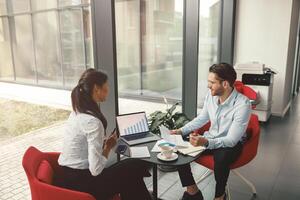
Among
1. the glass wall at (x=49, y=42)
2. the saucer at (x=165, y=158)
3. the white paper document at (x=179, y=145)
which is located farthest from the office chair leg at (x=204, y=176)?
the glass wall at (x=49, y=42)

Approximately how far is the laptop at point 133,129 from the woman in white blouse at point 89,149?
332 mm

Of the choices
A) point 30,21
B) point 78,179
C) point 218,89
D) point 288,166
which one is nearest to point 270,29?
point 288,166

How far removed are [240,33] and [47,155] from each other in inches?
186

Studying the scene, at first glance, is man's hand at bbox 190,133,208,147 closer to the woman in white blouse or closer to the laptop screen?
the laptop screen

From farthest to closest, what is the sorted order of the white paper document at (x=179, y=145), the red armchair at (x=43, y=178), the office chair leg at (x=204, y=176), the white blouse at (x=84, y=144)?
the office chair leg at (x=204, y=176) < the white paper document at (x=179, y=145) < the white blouse at (x=84, y=144) < the red armchair at (x=43, y=178)

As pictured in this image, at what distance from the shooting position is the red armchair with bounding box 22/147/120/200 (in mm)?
1593

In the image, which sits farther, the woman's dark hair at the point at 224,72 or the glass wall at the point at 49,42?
the glass wall at the point at 49,42

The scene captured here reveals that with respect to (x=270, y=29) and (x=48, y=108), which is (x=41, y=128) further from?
(x=270, y=29)

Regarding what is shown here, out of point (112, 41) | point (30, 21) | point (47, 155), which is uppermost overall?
point (30, 21)

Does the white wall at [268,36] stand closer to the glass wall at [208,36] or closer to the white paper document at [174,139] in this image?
the glass wall at [208,36]

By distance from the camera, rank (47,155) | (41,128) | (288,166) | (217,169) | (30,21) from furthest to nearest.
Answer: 1. (30,21)
2. (41,128)
3. (288,166)
4. (217,169)
5. (47,155)

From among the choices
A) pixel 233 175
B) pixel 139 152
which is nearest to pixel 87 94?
pixel 139 152

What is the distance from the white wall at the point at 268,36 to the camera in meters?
5.12

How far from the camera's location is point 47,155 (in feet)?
6.35
